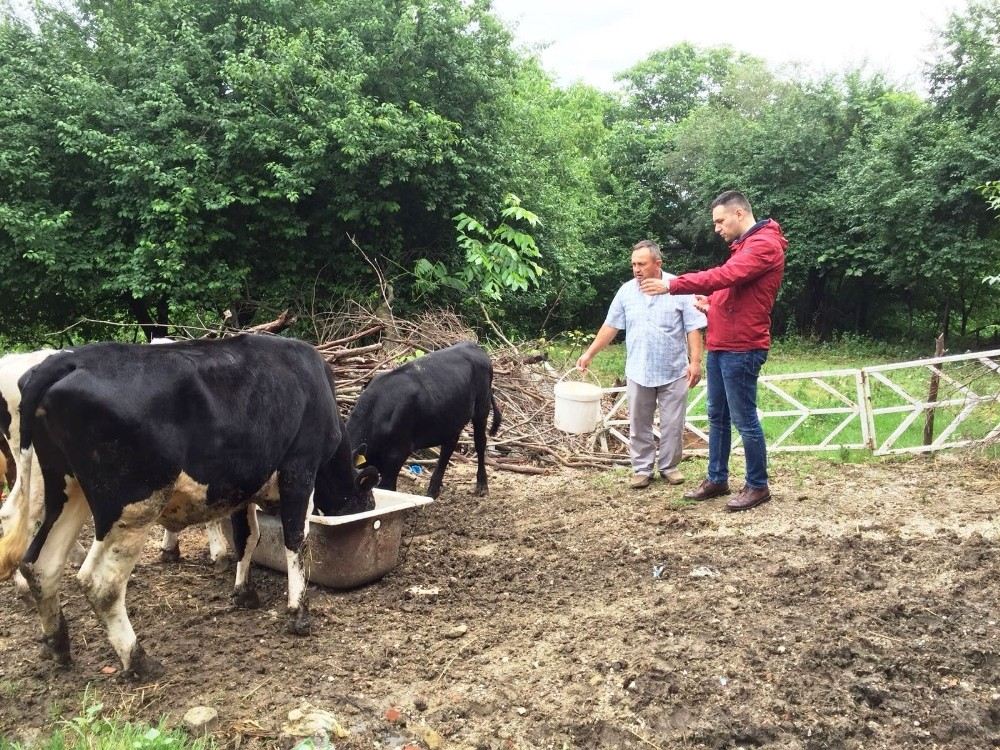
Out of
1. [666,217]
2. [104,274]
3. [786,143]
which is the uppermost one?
[786,143]

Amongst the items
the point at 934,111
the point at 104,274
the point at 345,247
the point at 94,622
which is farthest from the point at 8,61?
the point at 934,111

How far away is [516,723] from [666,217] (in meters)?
28.7

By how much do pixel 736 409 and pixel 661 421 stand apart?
116 centimetres

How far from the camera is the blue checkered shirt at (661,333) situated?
20.5 feet

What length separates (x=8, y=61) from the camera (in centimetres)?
1174

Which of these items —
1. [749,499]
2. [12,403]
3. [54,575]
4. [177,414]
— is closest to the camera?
[177,414]

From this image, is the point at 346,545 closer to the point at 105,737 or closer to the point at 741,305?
the point at 105,737

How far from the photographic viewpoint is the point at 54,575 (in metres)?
3.63

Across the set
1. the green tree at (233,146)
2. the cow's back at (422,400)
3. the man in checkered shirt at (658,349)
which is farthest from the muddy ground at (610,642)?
the green tree at (233,146)

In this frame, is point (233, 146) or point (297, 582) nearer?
point (297, 582)

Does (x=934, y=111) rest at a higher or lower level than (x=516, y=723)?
higher

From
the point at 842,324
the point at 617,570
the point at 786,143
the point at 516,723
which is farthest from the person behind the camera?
the point at 842,324

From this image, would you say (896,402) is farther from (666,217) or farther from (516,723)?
(666,217)

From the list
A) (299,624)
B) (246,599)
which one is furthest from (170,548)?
(299,624)
